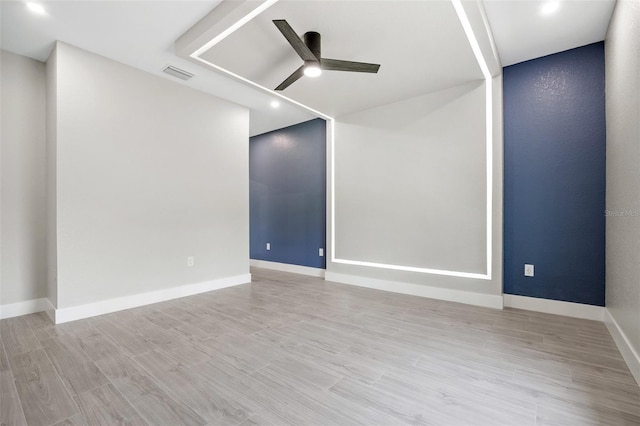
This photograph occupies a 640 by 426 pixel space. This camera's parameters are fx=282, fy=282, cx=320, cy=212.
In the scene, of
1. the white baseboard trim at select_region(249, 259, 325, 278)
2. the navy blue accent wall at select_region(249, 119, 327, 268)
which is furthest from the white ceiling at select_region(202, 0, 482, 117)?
the white baseboard trim at select_region(249, 259, 325, 278)

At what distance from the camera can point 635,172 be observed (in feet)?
6.03

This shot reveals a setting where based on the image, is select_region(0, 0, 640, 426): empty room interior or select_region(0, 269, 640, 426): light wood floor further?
select_region(0, 0, 640, 426): empty room interior

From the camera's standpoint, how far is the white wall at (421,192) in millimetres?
3305

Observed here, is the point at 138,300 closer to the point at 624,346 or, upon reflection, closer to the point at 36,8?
the point at 36,8

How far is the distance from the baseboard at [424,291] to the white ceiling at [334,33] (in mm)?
2517

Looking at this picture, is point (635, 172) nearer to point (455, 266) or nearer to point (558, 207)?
point (558, 207)

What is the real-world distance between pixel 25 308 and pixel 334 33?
4.14 meters

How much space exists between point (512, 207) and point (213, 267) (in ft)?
12.7

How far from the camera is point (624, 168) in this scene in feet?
6.96

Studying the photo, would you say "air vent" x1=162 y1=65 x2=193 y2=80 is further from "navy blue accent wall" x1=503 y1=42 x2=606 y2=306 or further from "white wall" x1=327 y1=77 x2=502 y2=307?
"navy blue accent wall" x1=503 y1=42 x2=606 y2=306

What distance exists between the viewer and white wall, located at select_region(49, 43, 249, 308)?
2.80 m

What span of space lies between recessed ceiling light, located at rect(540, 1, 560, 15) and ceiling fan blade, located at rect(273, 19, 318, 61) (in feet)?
6.40

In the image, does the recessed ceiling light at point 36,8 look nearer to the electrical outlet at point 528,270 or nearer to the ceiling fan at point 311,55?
the ceiling fan at point 311,55

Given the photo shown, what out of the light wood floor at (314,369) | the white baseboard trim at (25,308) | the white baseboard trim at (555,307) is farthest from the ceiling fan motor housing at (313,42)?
the white baseboard trim at (25,308)
